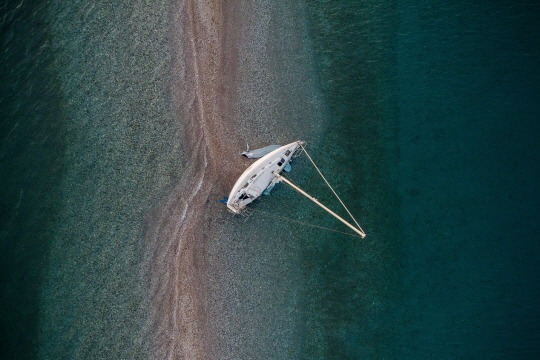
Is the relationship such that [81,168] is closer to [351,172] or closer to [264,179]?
[264,179]

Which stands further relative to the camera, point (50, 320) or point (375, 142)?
point (375, 142)

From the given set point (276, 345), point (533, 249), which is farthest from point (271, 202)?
point (533, 249)

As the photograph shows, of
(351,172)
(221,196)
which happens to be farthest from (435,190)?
(221,196)

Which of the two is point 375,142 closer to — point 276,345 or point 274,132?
point 274,132

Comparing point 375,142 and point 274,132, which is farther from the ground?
point 274,132

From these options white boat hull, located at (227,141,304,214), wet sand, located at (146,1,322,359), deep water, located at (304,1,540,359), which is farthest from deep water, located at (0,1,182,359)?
deep water, located at (304,1,540,359)

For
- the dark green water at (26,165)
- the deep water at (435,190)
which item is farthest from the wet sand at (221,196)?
the dark green water at (26,165)

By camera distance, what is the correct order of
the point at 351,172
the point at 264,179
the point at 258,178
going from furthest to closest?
the point at 351,172, the point at 264,179, the point at 258,178
